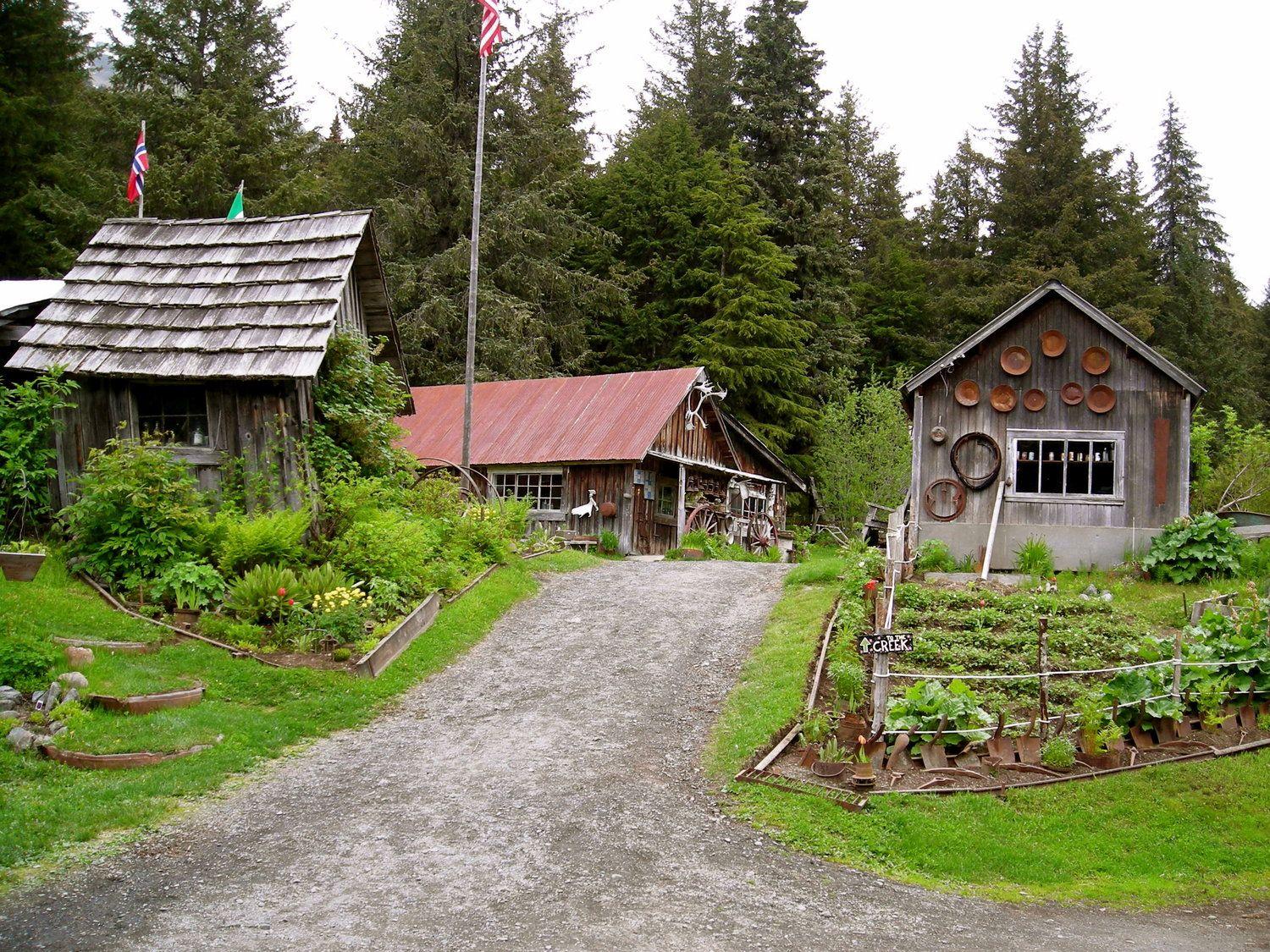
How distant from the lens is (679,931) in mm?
6160

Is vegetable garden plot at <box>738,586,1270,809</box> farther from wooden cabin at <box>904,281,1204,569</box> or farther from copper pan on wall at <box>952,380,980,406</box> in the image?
copper pan on wall at <box>952,380,980,406</box>

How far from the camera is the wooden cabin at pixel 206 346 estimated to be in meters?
14.1

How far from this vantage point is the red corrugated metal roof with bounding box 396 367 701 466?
81.8ft

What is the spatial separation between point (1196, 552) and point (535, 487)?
48.9ft

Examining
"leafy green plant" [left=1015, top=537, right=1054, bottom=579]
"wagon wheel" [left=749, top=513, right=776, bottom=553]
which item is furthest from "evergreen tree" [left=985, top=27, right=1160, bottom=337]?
"leafy green plant" [left=1015, top=537, right=1054, bottom=579]

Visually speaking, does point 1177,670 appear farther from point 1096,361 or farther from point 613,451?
point 613,451

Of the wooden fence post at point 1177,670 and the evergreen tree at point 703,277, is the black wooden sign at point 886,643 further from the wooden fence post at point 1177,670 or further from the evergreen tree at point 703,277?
the evergreen tree at point 703,277

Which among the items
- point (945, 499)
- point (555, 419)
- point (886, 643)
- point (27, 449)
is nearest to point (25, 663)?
point (27, 449)

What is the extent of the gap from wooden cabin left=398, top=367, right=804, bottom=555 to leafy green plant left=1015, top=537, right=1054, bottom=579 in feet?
29.6

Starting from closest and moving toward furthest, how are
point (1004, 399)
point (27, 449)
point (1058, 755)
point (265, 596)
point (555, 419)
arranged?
point (1058, 755) < point (265, 596) < point (27, 449) < point (1004, 399) < point (555, 419)

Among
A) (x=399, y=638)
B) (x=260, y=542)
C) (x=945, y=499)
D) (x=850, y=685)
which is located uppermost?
(x=945, y=499)

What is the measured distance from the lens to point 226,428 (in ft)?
47.6

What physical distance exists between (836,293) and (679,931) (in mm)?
36420

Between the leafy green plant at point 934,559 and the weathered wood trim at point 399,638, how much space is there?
8660mm
